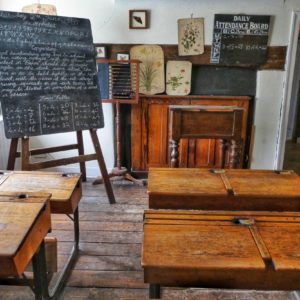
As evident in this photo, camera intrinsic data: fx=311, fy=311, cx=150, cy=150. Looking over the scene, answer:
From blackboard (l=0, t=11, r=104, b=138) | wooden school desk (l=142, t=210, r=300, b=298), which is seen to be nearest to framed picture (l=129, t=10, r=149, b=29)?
blackboard (l=0, t=11, r=104, b=138)

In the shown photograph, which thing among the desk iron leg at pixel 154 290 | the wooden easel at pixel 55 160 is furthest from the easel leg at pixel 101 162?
the desk iron leg at pixel 154 290

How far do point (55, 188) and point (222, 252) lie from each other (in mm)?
1078

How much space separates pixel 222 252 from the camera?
3.46ft

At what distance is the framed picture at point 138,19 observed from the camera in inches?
119

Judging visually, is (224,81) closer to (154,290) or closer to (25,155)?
(25,155)

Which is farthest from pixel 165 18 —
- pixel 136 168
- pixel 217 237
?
pixel 217 237

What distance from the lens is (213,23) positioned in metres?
3.04

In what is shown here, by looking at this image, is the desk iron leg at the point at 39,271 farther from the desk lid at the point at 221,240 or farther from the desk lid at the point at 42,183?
the desk lid at the point at 221,240

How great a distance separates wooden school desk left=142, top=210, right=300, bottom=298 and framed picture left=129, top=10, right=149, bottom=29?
2.34 metres

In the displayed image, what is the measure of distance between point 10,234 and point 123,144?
7.81 ft

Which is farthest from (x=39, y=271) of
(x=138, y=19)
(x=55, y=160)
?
(x=138, y=19)

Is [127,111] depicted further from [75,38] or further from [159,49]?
[75,38]

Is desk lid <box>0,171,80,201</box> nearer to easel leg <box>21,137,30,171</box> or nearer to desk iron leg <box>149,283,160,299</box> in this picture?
easel leg <box>21,137,30,171</box>

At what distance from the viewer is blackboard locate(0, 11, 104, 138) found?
2.25m
